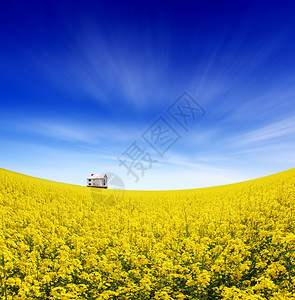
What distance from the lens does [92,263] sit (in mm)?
7883

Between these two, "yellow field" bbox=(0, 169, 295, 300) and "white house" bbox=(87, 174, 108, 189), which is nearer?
"yellow field" bbox=(0, 169, 295, 300)

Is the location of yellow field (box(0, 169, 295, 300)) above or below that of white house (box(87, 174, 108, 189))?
below

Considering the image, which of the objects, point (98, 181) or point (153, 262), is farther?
point (98, 181)

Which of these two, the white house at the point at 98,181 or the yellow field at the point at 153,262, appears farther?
the white house at the point at 98,181

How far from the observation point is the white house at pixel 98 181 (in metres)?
67.4

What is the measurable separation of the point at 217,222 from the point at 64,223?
11951 millimetres

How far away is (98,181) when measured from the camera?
222ft

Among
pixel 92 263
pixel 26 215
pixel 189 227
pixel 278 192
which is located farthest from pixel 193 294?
pixel 278 192

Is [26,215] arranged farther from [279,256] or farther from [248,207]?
[248,207]

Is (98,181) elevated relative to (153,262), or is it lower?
elevated

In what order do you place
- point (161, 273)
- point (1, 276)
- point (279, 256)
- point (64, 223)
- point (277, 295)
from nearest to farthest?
1. point (277, 295)
2. point (1, 276)
3. point (161, 273)
4. point (279, 256)
5. point (64, 223)

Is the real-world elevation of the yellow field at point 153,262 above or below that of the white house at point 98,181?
below

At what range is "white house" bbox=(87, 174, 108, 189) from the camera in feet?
221

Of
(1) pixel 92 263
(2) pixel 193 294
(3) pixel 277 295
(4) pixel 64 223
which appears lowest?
(2) pixel 193 294
